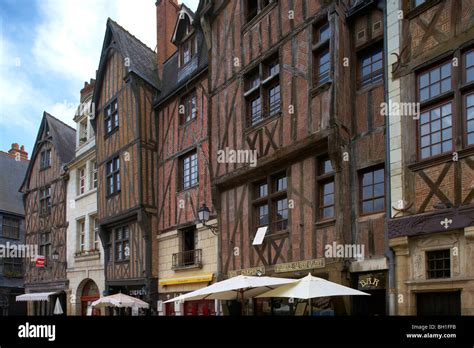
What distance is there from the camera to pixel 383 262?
16.0ft

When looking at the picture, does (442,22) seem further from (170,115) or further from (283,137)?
(170,115)

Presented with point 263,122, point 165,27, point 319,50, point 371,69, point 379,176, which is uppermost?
point 165,27

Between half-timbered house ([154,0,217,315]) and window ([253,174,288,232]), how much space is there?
1263 mm

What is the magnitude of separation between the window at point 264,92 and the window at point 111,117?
2.50 meters

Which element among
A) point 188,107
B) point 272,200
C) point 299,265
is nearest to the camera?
point 299,265

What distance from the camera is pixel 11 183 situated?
19.4 feet

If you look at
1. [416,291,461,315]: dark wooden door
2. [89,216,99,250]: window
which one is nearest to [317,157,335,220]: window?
[416,291,461,315]: dark wooden door

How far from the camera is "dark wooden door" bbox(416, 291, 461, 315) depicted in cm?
416

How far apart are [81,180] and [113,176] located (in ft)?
1.86

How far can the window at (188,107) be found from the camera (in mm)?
8797

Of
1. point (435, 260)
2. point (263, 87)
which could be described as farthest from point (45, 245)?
point (435, 260)

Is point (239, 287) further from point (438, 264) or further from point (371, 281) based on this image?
point (438, 264)

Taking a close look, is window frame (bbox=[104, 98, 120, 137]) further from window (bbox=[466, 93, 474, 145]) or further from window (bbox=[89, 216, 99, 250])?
window (bbox=[466, 93, 474, 145])

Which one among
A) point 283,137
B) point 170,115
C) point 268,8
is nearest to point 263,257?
point 283,137
